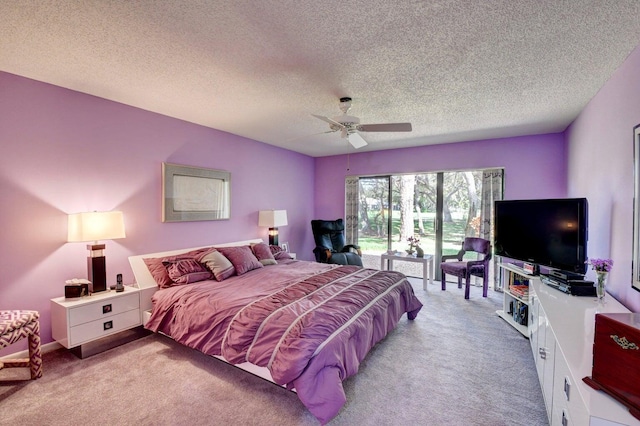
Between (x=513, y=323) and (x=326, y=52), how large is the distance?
3.56 meters

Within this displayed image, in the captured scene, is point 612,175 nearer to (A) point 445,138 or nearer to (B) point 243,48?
(A) point 445,138

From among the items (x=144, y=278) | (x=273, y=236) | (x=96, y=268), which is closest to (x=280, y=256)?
(x=273, y=236)

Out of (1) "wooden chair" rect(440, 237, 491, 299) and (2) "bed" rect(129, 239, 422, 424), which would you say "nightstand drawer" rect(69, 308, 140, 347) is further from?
(1) "wooden chair" rect(440, 237, 491, 299)

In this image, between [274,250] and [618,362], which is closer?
[618,362]

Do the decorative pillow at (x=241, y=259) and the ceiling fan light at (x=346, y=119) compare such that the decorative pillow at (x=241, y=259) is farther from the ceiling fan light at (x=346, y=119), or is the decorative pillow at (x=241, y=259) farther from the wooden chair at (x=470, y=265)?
the wooden chair at (x=470, y=265)

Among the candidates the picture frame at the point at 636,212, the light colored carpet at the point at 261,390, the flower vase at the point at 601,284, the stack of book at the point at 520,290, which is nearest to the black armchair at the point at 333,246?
the light colored carpet at the point at 261,390

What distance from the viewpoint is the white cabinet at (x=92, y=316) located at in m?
2.55

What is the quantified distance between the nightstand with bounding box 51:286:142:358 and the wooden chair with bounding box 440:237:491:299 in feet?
14.3

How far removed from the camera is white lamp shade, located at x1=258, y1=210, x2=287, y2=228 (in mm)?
4815

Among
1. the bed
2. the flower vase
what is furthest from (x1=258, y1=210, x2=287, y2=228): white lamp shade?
the flower vase

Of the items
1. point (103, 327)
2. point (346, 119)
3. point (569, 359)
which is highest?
point (346, 119)

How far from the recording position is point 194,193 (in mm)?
3990

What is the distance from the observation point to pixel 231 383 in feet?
7.54

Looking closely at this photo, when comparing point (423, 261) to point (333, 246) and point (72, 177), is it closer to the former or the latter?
point (333, 246)
